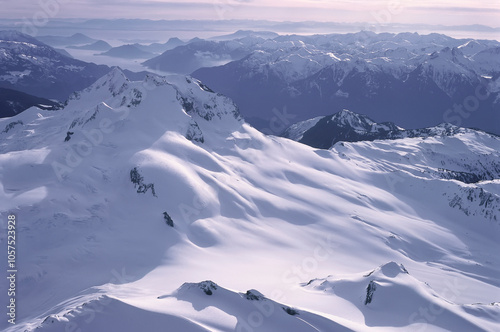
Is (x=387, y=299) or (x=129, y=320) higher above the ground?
(x=129, y=320)

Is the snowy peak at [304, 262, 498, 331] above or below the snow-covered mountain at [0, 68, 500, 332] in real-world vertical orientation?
above

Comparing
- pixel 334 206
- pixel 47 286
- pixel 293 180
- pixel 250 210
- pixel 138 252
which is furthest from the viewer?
pixel 293 180

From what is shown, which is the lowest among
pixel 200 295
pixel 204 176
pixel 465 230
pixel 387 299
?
pixel 465 230

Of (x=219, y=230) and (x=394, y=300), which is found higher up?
(x=394, y=300)

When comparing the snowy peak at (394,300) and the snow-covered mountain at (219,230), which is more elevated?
the snowy peak at (394,300)

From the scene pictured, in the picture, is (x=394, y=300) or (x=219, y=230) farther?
(x=219, y=230)

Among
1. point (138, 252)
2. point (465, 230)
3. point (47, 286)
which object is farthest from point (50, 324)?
point (465, 230)

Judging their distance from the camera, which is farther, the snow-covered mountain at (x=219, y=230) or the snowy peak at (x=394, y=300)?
the snowy peak at (x=394, y=300)

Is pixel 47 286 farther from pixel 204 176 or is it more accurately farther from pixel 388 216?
pixel 388 216
